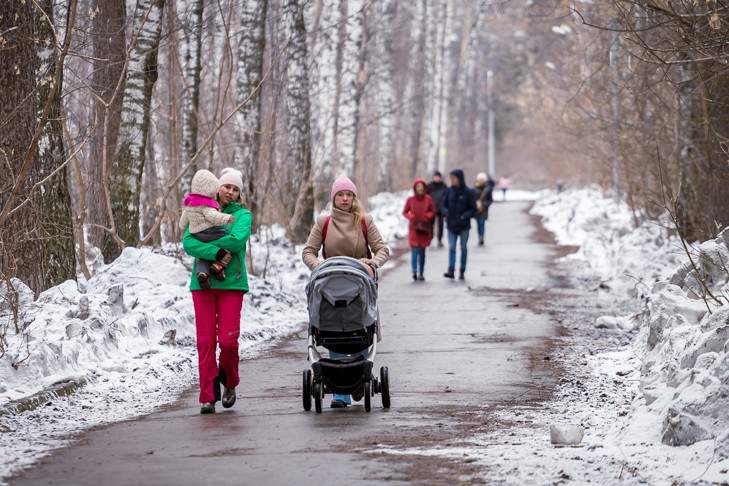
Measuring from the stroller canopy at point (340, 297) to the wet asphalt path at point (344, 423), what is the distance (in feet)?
2.43

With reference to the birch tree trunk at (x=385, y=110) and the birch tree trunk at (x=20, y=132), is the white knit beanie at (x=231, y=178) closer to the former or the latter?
the birch tree trunk at (x=20, y=132)

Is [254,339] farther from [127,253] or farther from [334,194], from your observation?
[334,194]

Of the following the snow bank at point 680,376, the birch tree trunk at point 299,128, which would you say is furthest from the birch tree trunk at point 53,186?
the birch tree trunk at point 299,128

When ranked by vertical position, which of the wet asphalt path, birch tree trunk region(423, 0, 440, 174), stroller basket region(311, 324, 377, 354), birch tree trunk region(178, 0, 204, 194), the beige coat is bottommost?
the wet asphalt path

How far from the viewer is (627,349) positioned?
436 inches

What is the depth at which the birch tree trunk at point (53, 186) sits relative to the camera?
1133cm

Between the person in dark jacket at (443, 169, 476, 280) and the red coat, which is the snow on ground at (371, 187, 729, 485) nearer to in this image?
the red coat

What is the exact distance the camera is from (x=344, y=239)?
8.80 meters

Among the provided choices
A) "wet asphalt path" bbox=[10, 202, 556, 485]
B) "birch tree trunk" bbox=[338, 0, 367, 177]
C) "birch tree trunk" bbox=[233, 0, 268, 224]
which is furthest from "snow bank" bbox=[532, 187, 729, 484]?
"birch tree trunk" bbox=[338, 0, 367, 177]

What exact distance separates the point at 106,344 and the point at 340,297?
3.20 meters

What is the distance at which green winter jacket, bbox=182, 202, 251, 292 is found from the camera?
8.17 meters

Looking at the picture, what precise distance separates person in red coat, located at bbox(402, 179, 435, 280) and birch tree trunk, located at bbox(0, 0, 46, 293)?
913 centimetres

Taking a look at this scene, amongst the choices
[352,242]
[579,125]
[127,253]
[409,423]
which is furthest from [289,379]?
[579,125]

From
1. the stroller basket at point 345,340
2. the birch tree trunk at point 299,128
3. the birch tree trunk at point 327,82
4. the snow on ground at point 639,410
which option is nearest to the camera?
the snow on ground at point 639,410
